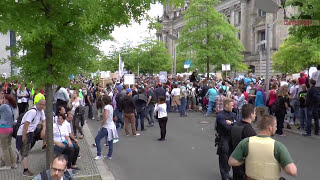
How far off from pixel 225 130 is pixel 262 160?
9.80 ft

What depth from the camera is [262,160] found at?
12.6 ft

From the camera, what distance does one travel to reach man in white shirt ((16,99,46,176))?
7.61 m

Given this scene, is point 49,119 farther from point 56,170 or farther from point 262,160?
point 262,160

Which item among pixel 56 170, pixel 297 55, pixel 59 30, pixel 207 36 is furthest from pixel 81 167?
pixel 297 55

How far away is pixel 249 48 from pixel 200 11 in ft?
91.6

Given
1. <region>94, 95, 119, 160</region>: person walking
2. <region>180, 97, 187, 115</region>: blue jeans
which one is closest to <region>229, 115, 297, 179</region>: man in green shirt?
<region>94, 95, 119, 160</region>: person walking

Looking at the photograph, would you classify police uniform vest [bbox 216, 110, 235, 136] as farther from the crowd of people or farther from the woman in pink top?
the woman in pink top

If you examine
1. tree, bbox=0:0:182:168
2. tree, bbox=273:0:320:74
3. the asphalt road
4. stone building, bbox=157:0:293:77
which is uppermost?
stone building, bbox=157:0:293:77

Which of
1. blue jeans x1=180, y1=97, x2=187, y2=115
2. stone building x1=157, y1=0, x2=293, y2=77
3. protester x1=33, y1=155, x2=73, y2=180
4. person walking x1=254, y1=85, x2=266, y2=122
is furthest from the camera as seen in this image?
stone building x1=157, y1=0, x2=293, y2=77

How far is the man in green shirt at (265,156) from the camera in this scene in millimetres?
3737

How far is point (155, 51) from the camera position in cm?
5666

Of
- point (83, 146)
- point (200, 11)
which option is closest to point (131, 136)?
point (83, 146)

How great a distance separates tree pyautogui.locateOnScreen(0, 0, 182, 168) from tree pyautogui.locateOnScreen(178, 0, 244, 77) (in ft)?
70.5

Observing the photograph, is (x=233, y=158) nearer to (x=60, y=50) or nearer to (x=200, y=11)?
(x=60, y=50)
